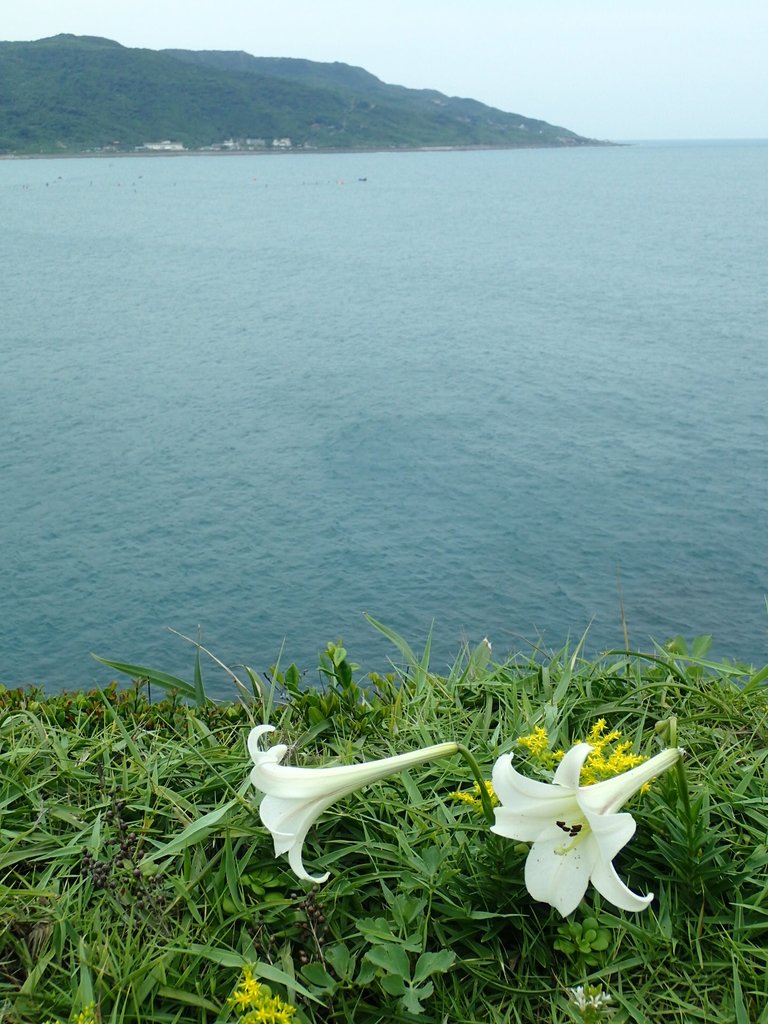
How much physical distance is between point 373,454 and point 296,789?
17.9 metres

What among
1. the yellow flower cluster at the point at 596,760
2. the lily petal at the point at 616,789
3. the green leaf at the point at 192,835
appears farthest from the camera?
the green leaf at the point at 192,835

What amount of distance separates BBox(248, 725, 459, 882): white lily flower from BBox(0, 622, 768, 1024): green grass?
244 mm

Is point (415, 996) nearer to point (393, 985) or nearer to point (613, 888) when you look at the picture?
point (393, 985)

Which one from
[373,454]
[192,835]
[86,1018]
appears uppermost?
[86,1018]

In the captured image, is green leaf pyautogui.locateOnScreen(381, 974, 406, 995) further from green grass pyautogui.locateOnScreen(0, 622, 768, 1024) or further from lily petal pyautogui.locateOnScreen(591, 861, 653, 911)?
lily petal pyautogui.locateOnScreen(591, 861, 653, 911)

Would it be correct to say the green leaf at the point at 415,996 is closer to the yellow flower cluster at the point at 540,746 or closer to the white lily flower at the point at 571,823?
the white lily flower at the point at 571,823

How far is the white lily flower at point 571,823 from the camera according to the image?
1.88 metres

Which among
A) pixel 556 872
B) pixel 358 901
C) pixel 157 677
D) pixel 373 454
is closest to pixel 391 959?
pixel 358 901

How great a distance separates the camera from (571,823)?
2.04 m

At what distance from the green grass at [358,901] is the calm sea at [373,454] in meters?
1.51

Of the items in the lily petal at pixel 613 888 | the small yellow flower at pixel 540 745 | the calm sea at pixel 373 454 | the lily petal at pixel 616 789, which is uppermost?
the lily petal at pixel 616 789

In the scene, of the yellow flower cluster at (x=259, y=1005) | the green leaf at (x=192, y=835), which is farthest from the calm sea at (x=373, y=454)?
the yellow flower cluster at (x=259, y=1005)

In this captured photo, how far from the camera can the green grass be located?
220cm

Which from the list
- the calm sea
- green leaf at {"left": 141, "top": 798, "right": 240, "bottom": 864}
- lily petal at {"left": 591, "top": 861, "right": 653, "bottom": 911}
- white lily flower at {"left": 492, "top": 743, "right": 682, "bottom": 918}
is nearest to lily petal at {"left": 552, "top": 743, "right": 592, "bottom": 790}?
white lily flower at {"left": 492, "top": 743, "right": 682, "bottom": 918}
